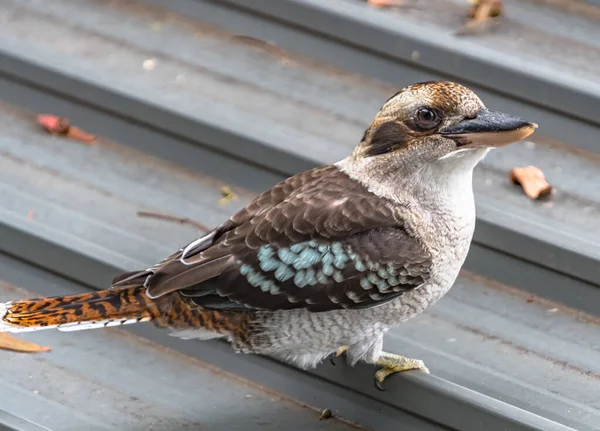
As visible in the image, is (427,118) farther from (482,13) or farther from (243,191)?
(482,13)

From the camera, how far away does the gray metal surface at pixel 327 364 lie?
3756 millimetres

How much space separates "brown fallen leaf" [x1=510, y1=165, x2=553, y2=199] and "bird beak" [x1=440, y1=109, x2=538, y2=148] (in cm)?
63

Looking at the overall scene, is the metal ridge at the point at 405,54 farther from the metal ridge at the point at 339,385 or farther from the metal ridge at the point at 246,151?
the metal ridge at the point at 339,385

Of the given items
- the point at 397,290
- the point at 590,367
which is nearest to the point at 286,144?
the point at 397,290

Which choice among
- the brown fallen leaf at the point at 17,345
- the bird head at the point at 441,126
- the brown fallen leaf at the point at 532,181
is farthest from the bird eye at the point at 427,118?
the brown fallen leaf at the point at 17,345

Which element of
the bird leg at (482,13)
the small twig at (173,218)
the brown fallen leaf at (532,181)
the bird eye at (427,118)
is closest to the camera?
the bird eye at (427,118)

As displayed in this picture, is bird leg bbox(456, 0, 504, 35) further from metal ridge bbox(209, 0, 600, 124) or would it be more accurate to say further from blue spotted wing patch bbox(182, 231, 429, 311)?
blue spotted wing patch bbox(182, 231, 429, 311)

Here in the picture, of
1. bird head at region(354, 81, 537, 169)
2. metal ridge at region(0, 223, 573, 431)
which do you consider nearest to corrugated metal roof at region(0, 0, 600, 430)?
metal ridge at region(0, 223, 573, 431)

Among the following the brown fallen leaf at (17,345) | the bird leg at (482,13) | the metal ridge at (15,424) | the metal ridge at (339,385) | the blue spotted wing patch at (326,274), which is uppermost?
the bird leg at (482,13)

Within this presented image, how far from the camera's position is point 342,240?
379 centimetres

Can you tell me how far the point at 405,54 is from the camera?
14.8 feet

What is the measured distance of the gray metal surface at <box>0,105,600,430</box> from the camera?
3.76 metres

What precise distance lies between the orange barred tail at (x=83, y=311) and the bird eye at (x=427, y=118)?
107 cm

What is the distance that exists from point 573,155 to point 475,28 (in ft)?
2.16
